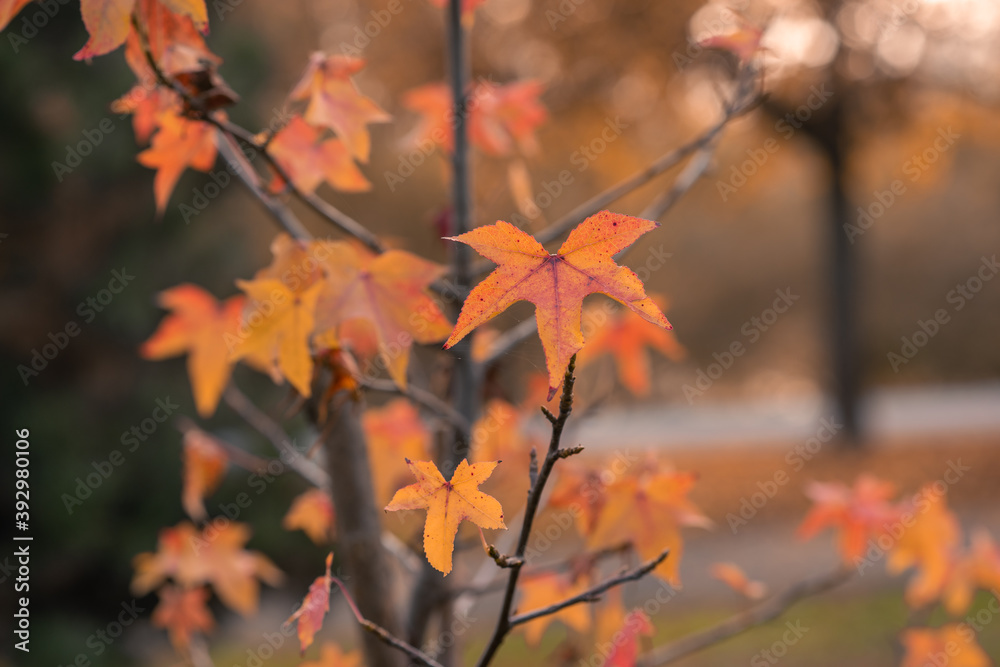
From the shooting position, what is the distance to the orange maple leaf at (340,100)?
95cm

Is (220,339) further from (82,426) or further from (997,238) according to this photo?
(997,238)

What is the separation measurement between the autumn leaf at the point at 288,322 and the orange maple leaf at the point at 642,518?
46 cm

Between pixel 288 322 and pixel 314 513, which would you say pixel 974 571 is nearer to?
pixel 314 513

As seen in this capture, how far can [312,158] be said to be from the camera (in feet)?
3.51

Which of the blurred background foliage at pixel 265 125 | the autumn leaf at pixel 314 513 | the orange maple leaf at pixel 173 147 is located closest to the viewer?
the orange maple leaf at pixel 173 147

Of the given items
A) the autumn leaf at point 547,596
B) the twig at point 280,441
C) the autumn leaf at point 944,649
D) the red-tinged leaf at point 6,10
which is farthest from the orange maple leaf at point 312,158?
the autumn leaf at point 944,649

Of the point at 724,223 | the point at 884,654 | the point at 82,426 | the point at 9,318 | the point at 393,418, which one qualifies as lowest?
the point at 884,654

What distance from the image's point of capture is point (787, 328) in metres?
18.7

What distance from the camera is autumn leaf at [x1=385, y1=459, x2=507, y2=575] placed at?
0.63 metres

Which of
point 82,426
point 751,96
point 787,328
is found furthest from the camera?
point 787,328

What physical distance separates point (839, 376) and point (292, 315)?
9.14 metres

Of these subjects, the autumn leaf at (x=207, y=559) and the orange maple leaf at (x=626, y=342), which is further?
the orange maple leaf at (x=626, y=342)

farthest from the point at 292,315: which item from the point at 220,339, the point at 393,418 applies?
the point at 393,418

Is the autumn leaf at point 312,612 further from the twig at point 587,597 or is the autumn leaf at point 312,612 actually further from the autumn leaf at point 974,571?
the autumn leaf at point 974,571
